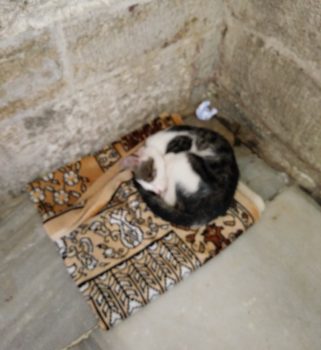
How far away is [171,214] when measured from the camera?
1617 mm

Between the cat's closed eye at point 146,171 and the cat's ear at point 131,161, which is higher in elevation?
the cat's ear at point 131,161

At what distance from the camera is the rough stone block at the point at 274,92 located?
5.31ft

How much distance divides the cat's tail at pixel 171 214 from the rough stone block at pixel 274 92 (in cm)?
61

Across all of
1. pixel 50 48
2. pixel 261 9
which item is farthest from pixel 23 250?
pixel 261 9

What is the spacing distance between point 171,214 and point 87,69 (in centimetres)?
71

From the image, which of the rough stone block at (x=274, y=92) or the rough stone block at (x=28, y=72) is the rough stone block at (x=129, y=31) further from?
the rough stone block at (x=274, y=92)

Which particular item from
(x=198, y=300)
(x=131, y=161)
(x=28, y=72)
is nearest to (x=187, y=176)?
(x=131, y=161)

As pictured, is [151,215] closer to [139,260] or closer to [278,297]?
[139,260]

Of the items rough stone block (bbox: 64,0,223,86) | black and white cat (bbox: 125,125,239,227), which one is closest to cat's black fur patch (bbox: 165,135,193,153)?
black and white cat (bbox: 125,125,239,227)

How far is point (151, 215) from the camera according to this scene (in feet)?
5.81

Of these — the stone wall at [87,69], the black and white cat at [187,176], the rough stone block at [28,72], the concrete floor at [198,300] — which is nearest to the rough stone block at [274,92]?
the stone wall at [87,69]

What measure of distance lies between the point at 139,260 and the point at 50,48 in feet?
3.09

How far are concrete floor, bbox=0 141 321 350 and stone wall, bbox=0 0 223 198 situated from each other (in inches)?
14.6

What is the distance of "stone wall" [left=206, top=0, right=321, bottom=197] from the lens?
1.49 metres
